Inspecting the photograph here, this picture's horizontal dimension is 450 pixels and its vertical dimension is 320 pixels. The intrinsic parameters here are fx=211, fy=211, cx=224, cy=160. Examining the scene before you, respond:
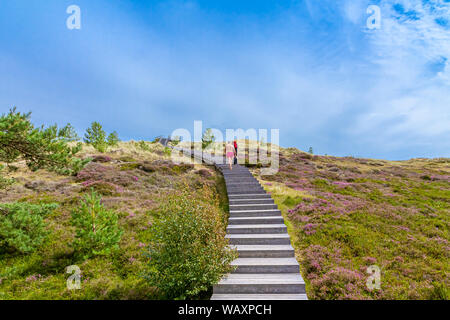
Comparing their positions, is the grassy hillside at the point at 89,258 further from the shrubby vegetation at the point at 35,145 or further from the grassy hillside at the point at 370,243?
the grassy hillside at the point at 370,243

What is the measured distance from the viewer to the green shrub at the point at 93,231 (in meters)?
7.43

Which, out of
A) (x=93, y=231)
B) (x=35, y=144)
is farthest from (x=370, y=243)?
(x=35, y=144)

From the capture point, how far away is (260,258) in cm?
704

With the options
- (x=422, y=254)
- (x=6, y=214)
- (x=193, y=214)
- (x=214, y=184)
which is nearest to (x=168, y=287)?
(x=193, y=214)

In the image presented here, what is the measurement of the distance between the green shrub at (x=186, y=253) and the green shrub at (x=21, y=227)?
5325mm

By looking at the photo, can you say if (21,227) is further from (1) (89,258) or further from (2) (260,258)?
(2) (260,258)

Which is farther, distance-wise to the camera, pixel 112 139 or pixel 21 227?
pixel 112 139

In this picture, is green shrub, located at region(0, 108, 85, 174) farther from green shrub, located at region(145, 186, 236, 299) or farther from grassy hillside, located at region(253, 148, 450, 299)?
grassy hillside, located at region(253, 148, 450, 299)

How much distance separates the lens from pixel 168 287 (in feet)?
16.8

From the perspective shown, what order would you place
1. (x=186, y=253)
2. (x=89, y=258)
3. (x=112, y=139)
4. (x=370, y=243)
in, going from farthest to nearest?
(x=112, y=139), (x=370, y=243), (x=89, y=258), (x=186, y=253)

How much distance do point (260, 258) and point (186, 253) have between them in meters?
2.96

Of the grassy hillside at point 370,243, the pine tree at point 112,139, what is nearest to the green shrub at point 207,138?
the pine tree at point 112,139
